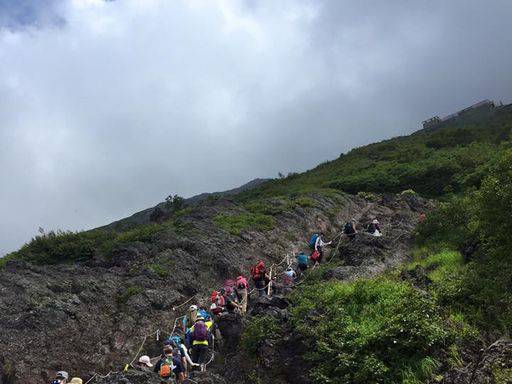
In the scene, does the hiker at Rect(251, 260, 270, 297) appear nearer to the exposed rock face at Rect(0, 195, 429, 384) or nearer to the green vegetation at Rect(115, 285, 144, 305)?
the exposed rock face at Rect(0, 195, 429, 384)

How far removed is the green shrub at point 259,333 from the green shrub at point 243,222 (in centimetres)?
1563

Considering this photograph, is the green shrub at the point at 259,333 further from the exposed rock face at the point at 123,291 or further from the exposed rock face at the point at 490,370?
the exposed rock face at the point at 490,370

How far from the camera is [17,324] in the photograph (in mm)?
17344

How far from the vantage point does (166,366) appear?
467 inches

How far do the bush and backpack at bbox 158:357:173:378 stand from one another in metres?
3.23

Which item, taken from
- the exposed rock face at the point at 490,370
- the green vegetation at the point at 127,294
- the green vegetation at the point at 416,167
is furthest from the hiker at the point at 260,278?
the green vegetation at the point at 416,167

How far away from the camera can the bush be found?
10.5m

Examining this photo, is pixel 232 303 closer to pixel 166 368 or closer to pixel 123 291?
pixel 123 291

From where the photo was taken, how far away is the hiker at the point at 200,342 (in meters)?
13.7

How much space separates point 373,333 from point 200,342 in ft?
15.4

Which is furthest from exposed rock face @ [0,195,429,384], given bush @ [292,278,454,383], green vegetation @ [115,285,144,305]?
bush @ [292,278,454,383]

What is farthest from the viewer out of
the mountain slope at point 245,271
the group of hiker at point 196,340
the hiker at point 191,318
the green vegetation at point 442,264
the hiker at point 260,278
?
the hiker at point 260,278

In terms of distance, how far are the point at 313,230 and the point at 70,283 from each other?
17531mm

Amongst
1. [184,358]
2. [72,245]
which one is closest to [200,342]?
[184,358]
